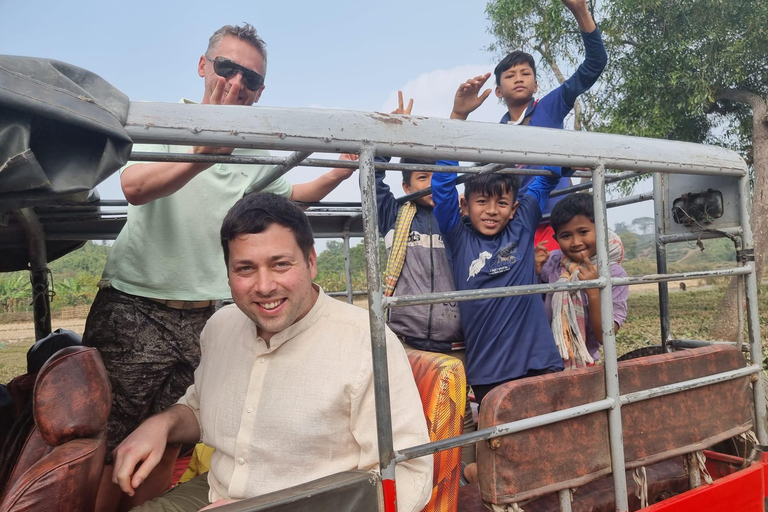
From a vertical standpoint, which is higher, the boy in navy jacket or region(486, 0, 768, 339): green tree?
region(486, 0, 768, 339): green tree

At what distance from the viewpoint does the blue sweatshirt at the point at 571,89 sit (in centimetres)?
295

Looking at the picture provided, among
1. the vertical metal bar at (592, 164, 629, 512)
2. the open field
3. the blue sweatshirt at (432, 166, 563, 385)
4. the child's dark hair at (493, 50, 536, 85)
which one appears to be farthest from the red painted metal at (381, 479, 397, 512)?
the open field

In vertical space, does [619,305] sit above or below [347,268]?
below

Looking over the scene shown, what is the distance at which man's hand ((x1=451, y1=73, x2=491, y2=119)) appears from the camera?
2.11 meters

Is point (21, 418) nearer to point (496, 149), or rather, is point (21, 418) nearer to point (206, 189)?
point (206, 189)

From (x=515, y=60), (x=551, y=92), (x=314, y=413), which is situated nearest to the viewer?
(x=314, y=413)

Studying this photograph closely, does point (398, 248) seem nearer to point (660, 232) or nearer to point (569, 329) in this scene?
point (569, 329)

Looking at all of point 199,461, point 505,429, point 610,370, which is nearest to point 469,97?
point 610,370

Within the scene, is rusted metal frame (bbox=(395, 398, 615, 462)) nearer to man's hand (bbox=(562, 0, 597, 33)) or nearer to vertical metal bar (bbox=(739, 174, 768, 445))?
vertical metal bar (bbox=(739, 174, 768, 445))

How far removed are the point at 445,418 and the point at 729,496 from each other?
1306 millimetres

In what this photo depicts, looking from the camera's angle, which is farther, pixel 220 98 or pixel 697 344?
pixel 697 344

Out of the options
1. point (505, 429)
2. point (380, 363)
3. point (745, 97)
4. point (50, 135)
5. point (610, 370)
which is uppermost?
point (745, 97)

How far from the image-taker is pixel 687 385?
2100 millimetres

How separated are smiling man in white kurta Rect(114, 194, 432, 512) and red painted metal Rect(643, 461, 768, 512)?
1.10 meters
